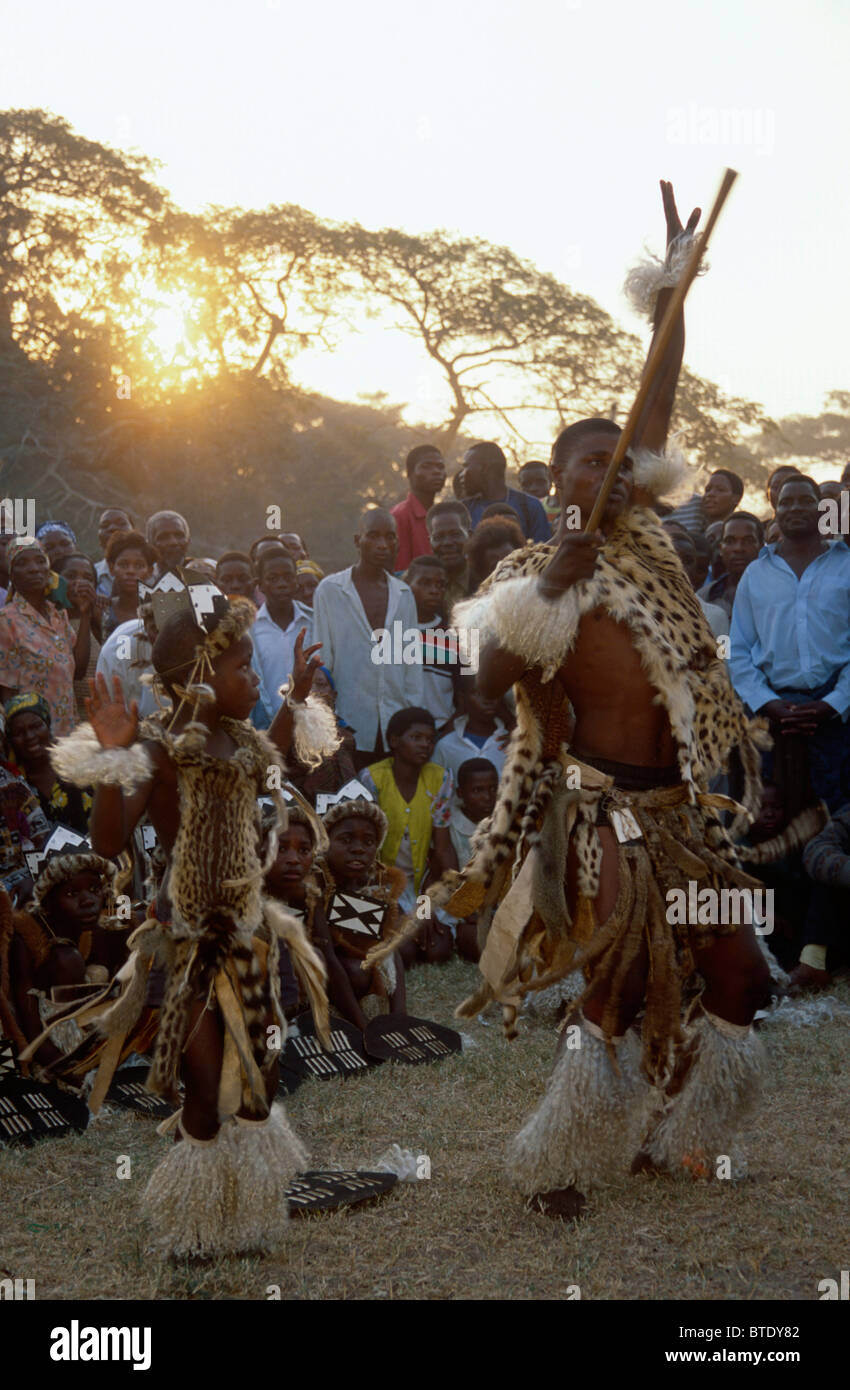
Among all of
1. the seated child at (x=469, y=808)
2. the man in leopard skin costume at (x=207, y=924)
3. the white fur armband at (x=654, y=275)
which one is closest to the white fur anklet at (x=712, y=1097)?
the man in leopard skin costume at (x=207, y=924)

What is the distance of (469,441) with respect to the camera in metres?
21.1

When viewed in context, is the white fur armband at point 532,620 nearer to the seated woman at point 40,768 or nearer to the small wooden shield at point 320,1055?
the small wooden shield at point 320,1055

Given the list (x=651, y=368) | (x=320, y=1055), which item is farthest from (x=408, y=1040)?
(x=651, y=368)

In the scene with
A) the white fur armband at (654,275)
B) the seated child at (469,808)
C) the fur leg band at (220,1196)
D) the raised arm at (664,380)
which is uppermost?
the white fur armband at (654,275)

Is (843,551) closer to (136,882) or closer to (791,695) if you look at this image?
(791,695)

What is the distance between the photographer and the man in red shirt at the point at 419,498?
8711 millimetres

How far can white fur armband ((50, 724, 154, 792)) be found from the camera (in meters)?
3.46

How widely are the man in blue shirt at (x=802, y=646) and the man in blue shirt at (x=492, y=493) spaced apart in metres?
1.93

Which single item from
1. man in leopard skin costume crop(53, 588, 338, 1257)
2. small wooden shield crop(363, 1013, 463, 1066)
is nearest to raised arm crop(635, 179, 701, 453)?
man in leopard skin costume crop(53, 588, 338, 1257)

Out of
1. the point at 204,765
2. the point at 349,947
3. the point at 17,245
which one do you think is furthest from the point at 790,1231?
the point at 17,245

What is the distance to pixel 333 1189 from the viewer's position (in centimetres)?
394

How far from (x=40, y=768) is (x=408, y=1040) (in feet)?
7.25

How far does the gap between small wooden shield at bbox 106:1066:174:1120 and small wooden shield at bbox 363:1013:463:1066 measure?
88 centimetres

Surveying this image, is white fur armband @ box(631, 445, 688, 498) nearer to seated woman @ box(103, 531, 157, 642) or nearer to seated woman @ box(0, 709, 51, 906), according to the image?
seated woman @ box(0, 709, 51, 906)
